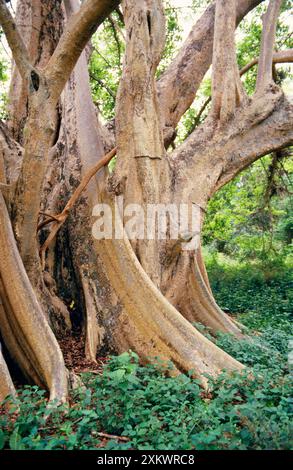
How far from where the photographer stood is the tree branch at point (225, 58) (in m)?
5.91

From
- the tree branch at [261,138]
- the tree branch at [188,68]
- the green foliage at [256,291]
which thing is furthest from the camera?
the green foliage at [256,291]

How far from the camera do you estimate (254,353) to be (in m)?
4.97

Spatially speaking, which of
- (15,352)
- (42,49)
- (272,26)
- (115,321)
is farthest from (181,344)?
(42,49)

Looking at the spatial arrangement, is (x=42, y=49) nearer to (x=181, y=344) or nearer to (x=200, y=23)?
(x=200, y=23)

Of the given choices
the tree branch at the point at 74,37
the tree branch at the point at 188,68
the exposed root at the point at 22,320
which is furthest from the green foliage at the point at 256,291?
the tree branch at the point at 74,37

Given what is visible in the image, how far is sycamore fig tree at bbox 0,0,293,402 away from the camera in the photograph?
4.11 m

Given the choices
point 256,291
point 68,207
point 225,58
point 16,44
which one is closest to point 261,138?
point 225,58

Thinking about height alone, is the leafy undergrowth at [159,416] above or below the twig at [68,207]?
below

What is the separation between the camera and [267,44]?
6.41 meters

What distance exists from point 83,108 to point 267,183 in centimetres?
478

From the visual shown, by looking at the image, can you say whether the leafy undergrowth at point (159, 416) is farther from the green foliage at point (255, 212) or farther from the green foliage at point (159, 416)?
the green foliage at point (255, 212)
